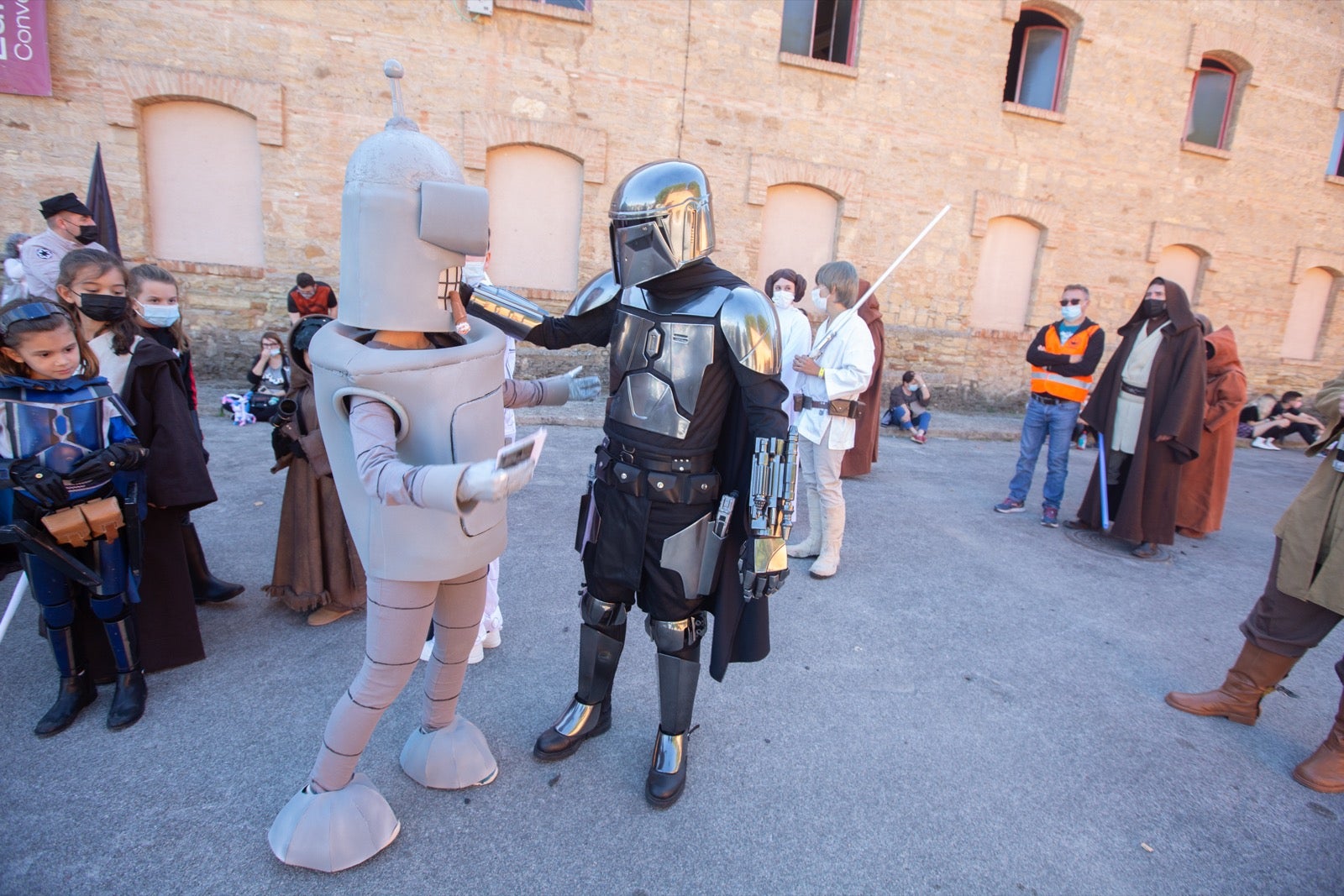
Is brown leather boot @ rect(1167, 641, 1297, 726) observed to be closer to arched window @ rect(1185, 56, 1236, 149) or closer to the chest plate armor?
the chest plate armor

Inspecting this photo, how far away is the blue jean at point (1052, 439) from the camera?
233 inches

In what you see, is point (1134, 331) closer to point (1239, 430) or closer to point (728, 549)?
point (728, 549)

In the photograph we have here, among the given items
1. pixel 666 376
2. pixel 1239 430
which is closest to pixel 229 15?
pixel 666 376

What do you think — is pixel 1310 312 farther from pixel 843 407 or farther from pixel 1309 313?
pixel 843 407

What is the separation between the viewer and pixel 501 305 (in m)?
2.51

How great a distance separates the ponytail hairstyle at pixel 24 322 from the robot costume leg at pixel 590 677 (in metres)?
2.13

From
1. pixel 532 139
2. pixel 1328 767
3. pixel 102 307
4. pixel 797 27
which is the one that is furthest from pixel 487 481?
pixel 797 27

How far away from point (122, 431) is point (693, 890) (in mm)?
2680

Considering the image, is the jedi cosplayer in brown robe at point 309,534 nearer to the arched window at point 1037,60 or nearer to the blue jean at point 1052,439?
the blue jean at point 1052,439

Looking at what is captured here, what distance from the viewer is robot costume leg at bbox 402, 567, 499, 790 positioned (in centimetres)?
229

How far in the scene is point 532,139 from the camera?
364 inches

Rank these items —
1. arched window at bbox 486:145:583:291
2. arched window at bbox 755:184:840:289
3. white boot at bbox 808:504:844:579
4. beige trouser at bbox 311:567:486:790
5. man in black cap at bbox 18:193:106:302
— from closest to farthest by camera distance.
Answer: beige trouser at bbox 311:567:486:790
man in black cap at bbox 18:193:106:302
white boot at bbox 808:504:844:579
arched window at bbox 486:145:583:291
arched window at bbox 755:184:840:289

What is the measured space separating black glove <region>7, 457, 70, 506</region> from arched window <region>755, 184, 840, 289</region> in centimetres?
932

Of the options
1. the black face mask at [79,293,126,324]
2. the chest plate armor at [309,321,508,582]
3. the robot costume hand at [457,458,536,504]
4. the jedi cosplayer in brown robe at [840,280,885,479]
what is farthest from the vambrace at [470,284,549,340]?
the jedi cosplayer in brown robe at [840,280,885,479]
